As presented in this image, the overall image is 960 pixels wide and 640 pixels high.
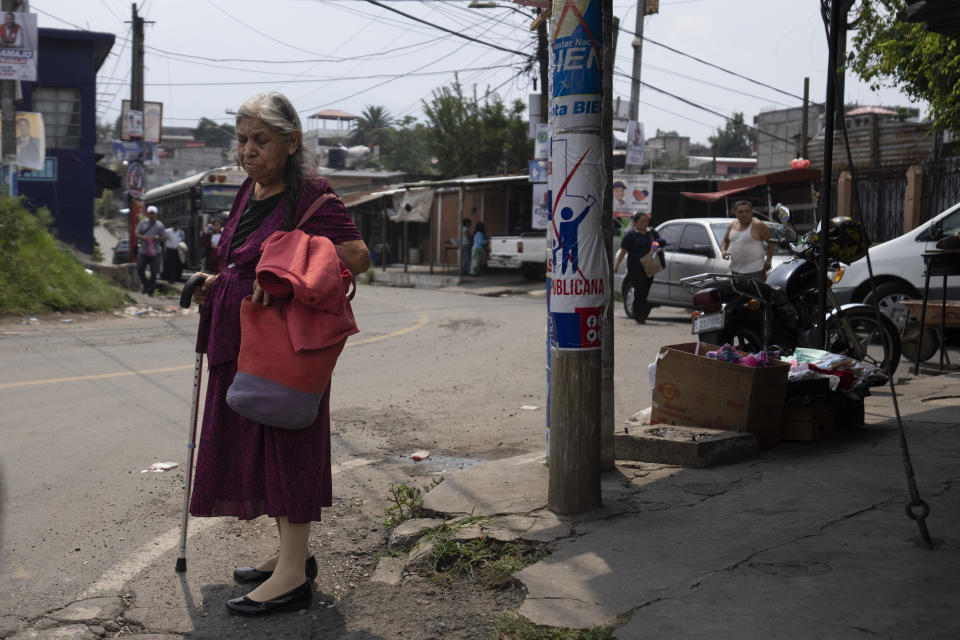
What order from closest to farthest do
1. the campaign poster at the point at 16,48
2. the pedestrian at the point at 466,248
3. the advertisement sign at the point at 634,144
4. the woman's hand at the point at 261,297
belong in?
the woman's hand at the point at 261,297 → the campaign poster at the point at 16,48 → the advertisement sign at the point at 634,144 → the pedestrian at the point at 466,248

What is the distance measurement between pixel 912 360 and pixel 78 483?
8182 millimetres

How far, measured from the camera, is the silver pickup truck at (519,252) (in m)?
25.3

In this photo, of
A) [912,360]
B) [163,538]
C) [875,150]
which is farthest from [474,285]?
[163,538]

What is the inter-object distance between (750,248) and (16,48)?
39.1ft

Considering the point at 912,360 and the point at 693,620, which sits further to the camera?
the point at 912,360

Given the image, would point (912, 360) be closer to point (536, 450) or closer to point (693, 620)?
point (536, 450)

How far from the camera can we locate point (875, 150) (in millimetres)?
27797

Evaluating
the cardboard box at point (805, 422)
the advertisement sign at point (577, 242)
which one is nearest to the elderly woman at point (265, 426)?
the advertisement sign at point (577, 242)

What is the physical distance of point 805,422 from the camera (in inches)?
220

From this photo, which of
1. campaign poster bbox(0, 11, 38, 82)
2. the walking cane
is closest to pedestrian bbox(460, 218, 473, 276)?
campaign poster bbox(0, 11, 38, 82)

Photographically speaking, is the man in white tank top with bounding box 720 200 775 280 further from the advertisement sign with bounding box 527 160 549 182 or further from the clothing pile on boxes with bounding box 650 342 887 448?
the advertisement sign with bounding box 527 160 549 182

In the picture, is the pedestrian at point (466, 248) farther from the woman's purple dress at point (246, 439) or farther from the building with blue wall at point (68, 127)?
the woman's purple dress at point (246, 439)

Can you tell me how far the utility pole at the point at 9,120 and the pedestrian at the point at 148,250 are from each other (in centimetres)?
358

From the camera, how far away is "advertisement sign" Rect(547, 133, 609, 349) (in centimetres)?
399
